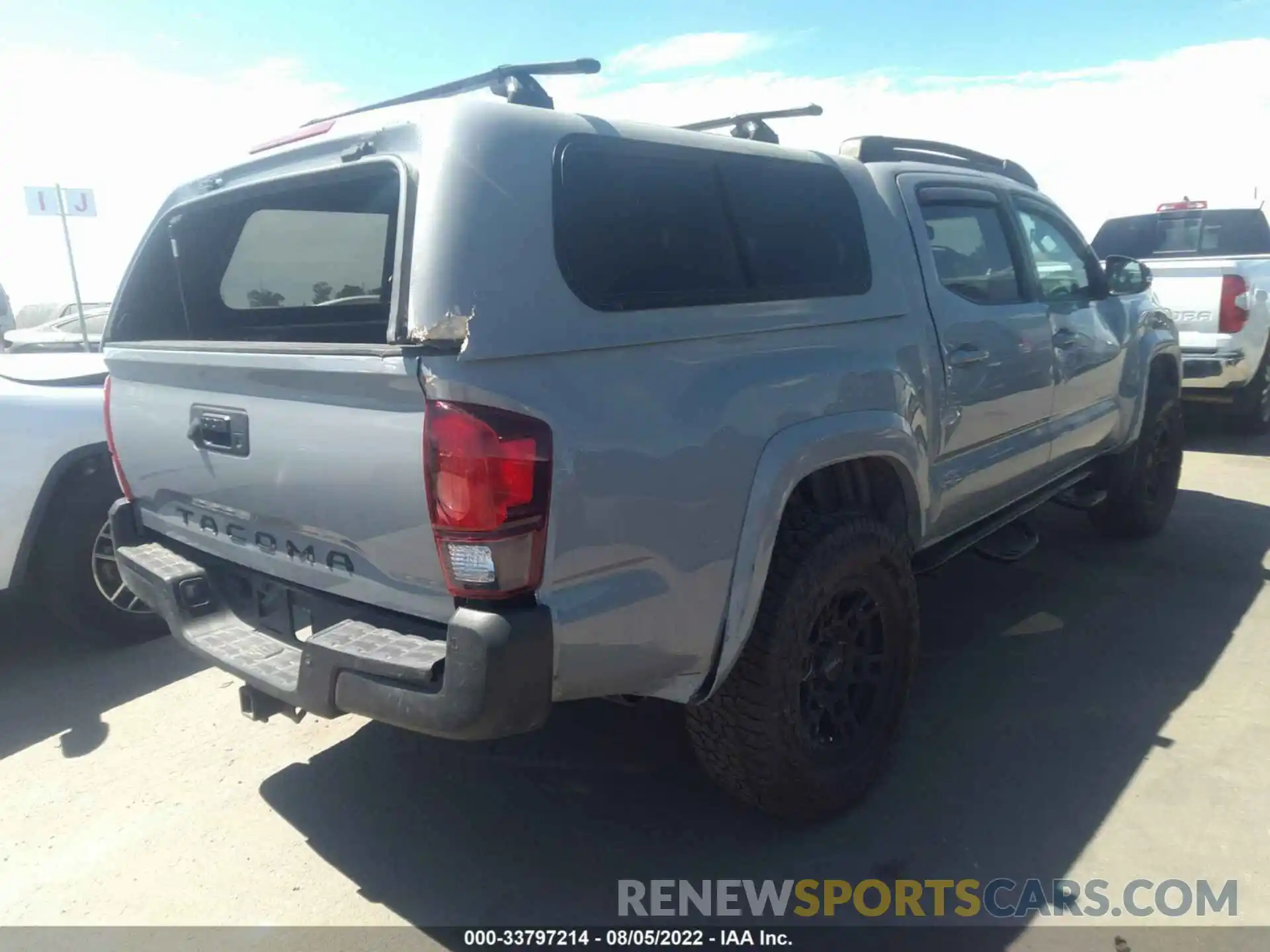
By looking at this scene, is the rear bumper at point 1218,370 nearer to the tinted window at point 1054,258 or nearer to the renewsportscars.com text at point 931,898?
the tinted window at point 1054,258

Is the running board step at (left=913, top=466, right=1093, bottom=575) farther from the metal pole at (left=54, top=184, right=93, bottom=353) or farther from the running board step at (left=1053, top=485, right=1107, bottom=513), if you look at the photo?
the metal pole at (left=54, top=184, right=93, bottom=353)

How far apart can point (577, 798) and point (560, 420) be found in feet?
4.93

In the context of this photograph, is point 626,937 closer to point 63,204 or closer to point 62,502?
point 62,502

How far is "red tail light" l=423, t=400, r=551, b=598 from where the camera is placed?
199 centimetres

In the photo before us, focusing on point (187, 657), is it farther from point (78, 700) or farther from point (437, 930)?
point (437, 930)

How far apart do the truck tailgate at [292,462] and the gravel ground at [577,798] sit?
89cm

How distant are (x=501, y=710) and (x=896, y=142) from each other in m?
2.58

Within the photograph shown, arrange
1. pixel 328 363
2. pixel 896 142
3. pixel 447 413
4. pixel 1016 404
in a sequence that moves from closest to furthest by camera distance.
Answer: pixel 447 413 → pixel 328 363 → pixel 896 142 → pixel 1016 404

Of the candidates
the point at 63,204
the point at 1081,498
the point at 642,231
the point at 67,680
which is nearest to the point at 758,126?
the point at 642,231

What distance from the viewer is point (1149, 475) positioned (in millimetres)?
5312

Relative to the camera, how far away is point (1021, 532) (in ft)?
13.7

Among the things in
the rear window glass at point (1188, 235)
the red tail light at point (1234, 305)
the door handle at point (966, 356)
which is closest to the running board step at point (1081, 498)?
the door handle at point (966, 356)

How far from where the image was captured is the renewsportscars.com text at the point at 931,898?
2512mm

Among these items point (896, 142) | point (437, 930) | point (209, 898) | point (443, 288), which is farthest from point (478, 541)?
point (896, 142)
